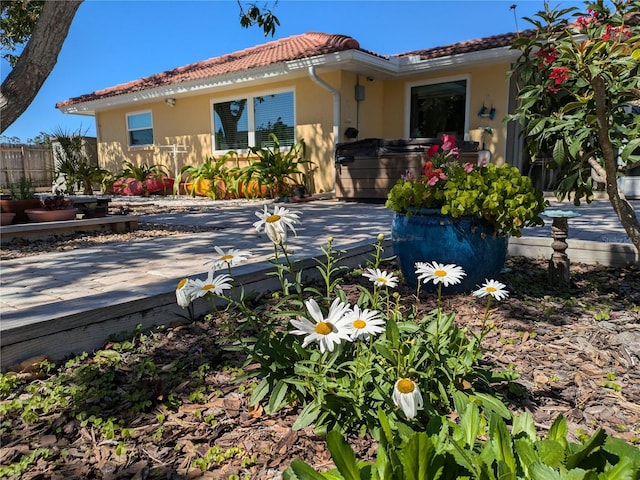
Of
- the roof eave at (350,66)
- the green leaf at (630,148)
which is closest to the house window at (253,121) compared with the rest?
the roof eave at (350,66)

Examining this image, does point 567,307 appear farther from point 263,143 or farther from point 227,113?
point 227,113

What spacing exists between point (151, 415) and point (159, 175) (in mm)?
11188

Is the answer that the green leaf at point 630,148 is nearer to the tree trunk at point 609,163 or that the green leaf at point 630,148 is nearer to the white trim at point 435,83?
the tree trunk at point 609,163

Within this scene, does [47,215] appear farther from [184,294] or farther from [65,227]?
[184,294]

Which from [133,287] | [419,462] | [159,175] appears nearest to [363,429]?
[419,462]

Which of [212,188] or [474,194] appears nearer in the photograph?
[474,194]

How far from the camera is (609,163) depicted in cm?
229

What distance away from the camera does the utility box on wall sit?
7637 millimetres

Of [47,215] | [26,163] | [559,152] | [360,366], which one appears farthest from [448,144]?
[26,163]

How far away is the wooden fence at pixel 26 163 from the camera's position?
14.5 meters

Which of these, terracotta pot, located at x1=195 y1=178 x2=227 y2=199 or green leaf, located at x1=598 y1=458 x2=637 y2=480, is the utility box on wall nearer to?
terracotta pot, located at x1=195 y1=178 x2=227 y2=199

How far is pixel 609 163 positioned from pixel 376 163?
19.2ft

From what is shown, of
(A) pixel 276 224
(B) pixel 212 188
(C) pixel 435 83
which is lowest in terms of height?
(B) pixel 212 188

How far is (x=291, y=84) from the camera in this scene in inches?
385
